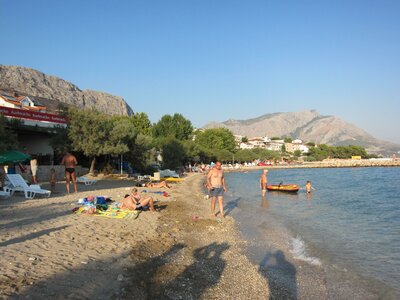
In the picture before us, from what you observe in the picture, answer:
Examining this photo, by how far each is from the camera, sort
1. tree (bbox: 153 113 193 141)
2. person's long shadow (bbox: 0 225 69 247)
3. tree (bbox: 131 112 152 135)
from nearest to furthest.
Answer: person's long shadow (bbox: 0 225 69 247), tree (bbox: 131 112 152 135), tree (bbox: 153 113 193 141)

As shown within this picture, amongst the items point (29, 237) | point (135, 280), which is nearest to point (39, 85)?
point (29, 237)

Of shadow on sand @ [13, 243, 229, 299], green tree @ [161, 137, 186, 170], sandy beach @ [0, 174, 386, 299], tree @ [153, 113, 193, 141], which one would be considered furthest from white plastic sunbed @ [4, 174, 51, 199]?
tree @ [153, 113, 193, 141]

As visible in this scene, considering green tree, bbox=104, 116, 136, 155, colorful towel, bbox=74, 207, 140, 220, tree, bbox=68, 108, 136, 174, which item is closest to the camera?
colorful towel, bbox=74, 207, 140, 220

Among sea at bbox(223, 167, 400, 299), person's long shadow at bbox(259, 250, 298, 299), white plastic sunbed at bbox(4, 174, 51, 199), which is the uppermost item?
white plastic sunbed at bbox(4, 174, 51, 199)

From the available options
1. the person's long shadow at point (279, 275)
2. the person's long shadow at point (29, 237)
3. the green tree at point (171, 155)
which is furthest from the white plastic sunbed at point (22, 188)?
the green tree at point (171, 155)

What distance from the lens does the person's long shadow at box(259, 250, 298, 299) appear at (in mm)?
6234

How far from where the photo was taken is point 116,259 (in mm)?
6555

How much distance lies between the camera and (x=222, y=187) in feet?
41.1

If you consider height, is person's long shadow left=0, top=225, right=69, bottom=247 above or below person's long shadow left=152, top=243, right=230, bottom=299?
above

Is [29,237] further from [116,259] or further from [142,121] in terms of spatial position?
[142,121]

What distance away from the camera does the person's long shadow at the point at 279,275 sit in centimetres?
623

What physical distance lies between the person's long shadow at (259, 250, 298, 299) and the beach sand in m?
0.23

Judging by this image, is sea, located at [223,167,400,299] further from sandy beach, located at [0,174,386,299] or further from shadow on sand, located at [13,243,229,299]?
shadow on sand, located at [13,243,229,299]

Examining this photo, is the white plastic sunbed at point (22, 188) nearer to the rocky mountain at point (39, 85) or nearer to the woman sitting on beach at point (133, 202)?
the woman sitting on beach at point (133, 202)
